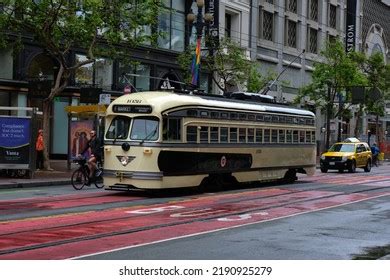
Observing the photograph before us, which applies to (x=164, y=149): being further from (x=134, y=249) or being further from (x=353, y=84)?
(x=353, y=84)

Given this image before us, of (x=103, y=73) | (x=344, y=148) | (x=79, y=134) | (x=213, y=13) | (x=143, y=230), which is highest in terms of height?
(x=213, y=13)

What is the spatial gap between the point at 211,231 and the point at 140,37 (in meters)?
15.8

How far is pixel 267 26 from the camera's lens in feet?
167

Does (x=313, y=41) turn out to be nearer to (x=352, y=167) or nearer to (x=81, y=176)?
(x=352, y=167)

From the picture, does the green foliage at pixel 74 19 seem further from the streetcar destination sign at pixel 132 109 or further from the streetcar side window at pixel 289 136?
the streetcar side window at pixel 289 136

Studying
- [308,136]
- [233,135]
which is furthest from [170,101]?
[308,136]

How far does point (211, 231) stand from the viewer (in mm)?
11164

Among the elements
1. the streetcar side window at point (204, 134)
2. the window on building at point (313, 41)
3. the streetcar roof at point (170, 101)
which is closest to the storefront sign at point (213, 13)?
the window on building at point (313, 41)

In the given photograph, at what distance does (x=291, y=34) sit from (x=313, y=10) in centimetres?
530

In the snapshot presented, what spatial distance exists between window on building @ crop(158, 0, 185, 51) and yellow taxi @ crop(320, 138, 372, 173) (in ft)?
39.9

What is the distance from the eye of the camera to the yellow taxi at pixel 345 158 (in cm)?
3381

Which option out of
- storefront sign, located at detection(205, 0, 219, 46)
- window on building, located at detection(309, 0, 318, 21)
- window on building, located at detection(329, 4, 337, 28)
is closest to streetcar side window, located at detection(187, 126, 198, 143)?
storefront sign, located at detection(205, 0, 219, 46)

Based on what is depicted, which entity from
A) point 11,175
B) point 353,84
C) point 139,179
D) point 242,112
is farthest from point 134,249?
point 353,84

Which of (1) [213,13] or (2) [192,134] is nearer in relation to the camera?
(2) [192,134]
